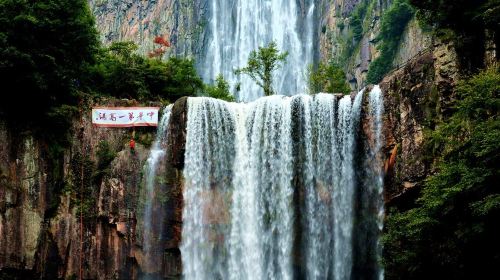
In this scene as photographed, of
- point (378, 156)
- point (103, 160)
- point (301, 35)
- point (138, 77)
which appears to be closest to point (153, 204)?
point (103, 160)

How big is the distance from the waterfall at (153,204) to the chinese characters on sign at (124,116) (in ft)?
1.82

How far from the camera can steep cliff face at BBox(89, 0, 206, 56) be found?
61.6 meters

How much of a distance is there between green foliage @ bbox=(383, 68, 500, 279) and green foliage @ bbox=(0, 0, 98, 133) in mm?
15845

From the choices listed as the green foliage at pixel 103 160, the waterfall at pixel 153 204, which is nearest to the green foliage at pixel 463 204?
the waterfall at pixel 153 204

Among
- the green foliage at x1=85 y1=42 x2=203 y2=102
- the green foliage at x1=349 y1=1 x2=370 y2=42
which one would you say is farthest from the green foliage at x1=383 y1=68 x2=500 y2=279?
the green foliage at x1=349 y1=1 x2=370 y2=42

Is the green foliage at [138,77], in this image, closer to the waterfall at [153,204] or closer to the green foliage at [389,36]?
the waterfall at [153,204]

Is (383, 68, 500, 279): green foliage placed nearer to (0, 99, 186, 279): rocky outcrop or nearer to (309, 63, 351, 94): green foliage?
(0, 99, 186, 279): rocky outcrop

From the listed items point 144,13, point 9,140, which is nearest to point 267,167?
point 9,140

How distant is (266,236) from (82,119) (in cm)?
1014

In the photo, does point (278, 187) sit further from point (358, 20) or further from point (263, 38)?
point (358, 20)

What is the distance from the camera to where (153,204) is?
2398 cm

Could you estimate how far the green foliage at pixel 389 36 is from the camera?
45.8 m

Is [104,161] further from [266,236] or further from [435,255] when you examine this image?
[435,255]

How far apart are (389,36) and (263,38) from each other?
11489 millimetres
